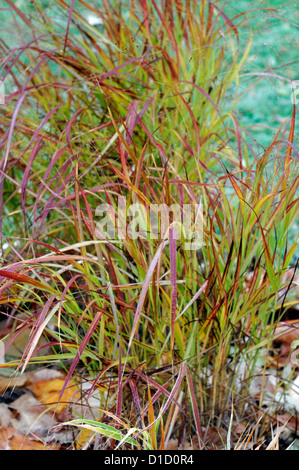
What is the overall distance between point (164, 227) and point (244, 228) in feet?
0.43

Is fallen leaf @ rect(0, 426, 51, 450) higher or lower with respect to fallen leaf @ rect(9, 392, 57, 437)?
lower

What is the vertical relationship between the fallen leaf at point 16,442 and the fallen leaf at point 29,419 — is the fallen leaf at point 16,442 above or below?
below

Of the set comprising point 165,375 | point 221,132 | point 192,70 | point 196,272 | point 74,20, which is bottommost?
point 165,375

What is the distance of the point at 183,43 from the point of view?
1281 mm

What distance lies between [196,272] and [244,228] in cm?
12

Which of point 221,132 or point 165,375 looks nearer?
point 165,375
